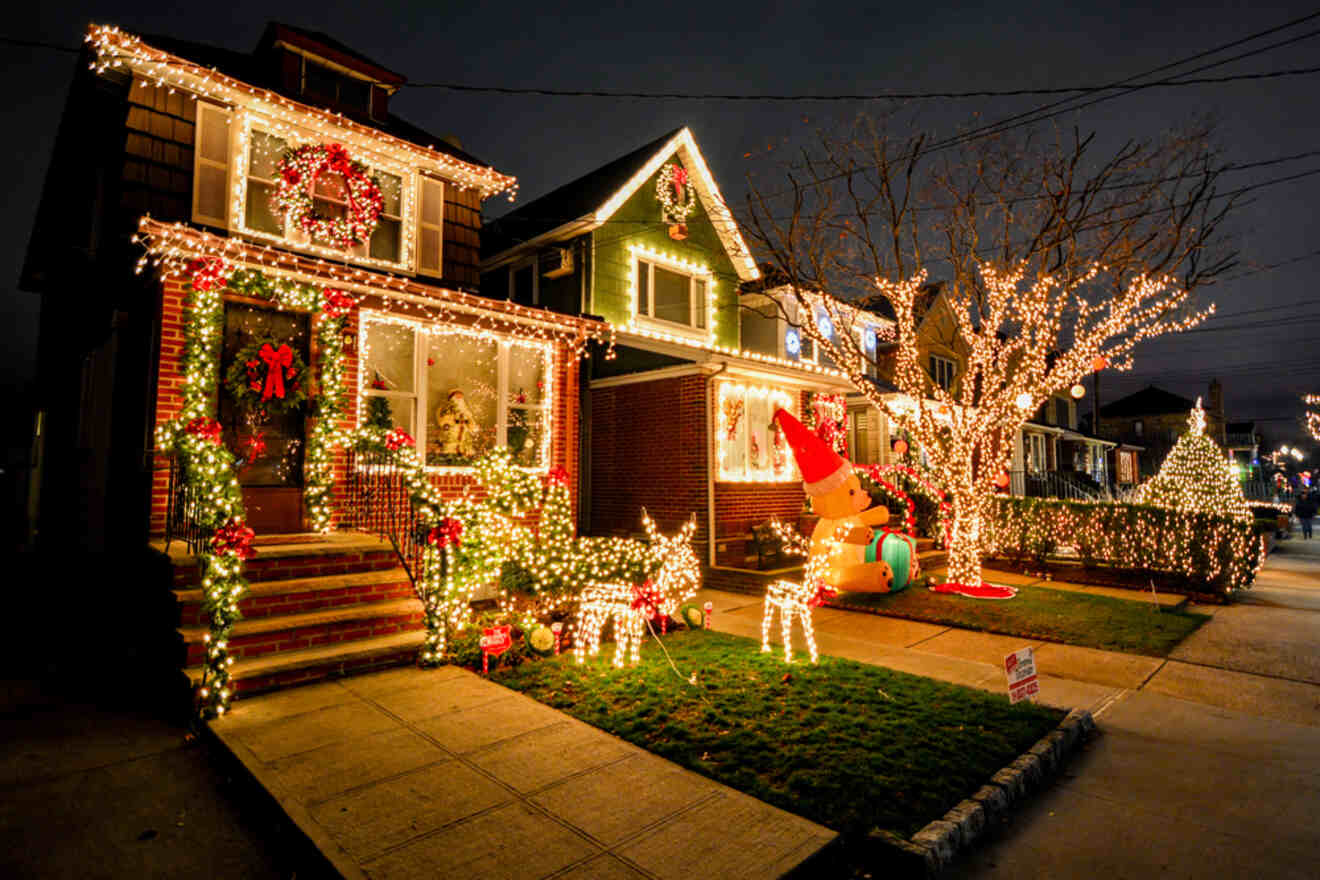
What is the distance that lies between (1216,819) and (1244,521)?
920cm

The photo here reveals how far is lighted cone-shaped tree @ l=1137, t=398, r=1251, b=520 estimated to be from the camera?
51.6 feet

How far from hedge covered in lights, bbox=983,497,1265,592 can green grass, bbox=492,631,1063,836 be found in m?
7.66

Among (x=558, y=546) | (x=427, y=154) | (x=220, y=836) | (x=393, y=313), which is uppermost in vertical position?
(x=427, y=154)

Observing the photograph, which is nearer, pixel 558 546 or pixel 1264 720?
pixel 1264 720

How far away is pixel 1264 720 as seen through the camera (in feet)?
16.9

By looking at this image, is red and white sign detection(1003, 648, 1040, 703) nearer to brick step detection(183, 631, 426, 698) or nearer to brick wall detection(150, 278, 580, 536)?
brick step detection(183, 631, 426, 698)

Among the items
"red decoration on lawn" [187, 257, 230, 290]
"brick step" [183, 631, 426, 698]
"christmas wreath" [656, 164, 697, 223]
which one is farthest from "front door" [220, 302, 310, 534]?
"christmas wreath" [656, 164, 697, 223]

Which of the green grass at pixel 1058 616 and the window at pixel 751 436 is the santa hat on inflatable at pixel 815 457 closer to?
the green grass at pixel 1058 616

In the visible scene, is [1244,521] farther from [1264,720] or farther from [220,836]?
[220,836]

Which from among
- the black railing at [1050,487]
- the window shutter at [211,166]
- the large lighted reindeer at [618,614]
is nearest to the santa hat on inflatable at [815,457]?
the large lighted reindeer at [618,614]

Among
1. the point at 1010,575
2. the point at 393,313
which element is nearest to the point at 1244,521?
the point at 1010,575

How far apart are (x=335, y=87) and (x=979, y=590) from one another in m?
13.0

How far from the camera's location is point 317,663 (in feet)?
18.1

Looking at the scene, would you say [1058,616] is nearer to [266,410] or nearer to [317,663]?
[317,663]
